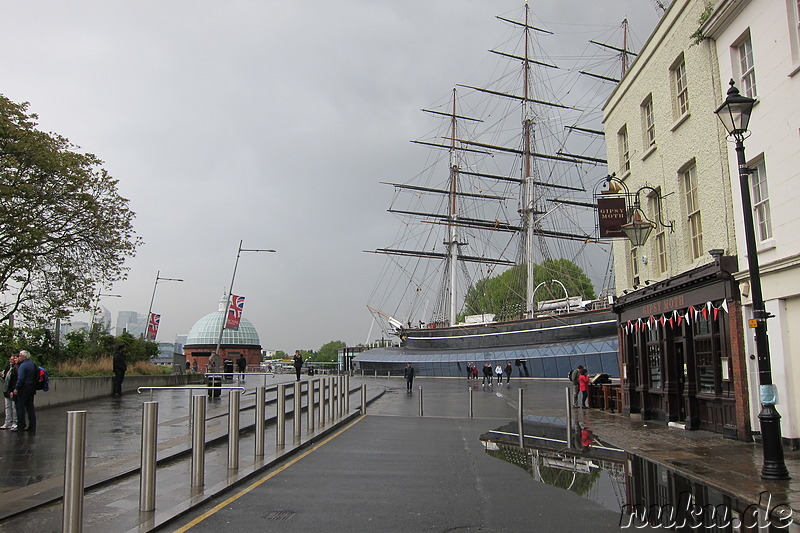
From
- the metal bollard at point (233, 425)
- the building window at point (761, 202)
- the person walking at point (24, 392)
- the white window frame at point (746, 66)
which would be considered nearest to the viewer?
the metal bollard at point (233, 425)

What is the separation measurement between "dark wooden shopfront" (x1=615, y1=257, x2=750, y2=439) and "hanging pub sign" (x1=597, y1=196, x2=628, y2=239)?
1.71 metres

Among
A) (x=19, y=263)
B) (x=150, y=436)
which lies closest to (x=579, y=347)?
(x=19, y=263)

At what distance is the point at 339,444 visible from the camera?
42.4 feet

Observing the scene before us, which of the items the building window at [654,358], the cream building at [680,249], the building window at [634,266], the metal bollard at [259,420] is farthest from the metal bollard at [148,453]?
the building window at [634,266]

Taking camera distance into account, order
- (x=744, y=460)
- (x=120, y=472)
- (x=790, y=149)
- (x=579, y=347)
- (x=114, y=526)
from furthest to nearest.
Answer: (x=579, y=347)
(x=790, y=149)
(x=744, y=460)
(x=120, y=472)
(x=114, y=526)

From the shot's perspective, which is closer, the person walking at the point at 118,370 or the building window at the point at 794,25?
the building window at the point at 794,25

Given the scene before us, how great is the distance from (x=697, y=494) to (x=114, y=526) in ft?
21.8

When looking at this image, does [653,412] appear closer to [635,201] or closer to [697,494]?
[635,201]

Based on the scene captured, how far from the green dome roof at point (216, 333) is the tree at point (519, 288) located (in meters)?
34.9

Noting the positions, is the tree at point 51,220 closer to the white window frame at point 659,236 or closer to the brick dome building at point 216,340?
the white window frame at point 659,236

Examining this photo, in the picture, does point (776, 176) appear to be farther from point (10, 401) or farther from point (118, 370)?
point (118, 370)

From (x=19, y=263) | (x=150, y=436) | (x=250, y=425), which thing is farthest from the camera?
(x=19, y=263)

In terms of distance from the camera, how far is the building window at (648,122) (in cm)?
1823

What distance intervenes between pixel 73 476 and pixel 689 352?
532 inches
